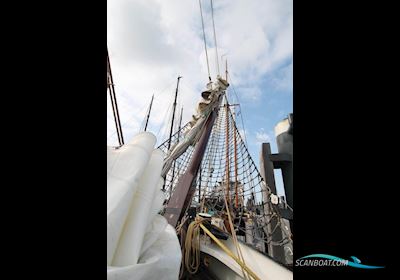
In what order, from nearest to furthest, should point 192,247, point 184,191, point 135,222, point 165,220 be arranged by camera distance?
point 135,222
point 165,220
point 192,247
point 184,191

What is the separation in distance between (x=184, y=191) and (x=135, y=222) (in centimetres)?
146

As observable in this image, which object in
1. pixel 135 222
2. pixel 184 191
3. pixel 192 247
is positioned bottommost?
pixel 192 247

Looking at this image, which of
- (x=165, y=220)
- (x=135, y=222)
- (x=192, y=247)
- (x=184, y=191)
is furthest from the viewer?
(x=184, y=191)

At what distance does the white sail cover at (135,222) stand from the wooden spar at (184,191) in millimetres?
1199

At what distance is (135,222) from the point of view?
1.51 feet

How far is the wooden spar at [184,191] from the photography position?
A: 1717 mm
